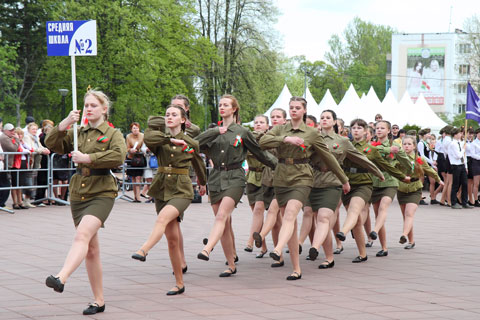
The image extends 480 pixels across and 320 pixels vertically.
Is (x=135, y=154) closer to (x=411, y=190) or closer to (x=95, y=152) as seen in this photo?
(x=411, y=190)

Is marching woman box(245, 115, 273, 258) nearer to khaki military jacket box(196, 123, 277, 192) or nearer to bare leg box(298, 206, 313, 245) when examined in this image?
bare leg box(298, 206, 313, 245)

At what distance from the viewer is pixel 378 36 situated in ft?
339

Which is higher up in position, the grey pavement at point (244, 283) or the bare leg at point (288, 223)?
the bare leg at point (288, 223)

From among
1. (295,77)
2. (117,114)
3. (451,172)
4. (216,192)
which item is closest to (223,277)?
(216,192)

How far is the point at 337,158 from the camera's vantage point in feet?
31.0

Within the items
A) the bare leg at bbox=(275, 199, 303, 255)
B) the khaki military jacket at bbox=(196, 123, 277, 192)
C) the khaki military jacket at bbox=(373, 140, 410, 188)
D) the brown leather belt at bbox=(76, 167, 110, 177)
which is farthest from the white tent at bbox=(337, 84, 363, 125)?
the brown leather belt at bbox=(76, 167, 110, 177)

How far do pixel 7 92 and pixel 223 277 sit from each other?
1715 inches

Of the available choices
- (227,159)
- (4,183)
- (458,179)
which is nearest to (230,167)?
(227,159)

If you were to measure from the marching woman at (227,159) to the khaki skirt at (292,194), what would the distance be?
0.45m

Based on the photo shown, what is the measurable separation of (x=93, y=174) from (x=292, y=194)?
2.56 m

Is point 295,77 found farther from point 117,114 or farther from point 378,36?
point 117,114

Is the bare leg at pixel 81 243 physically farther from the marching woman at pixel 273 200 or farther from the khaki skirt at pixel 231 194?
the marching woman at pixel 273 200

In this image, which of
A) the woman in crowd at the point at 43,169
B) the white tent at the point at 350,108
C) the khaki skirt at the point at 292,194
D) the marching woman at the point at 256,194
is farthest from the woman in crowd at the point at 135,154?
the white tent at the point at 350,108

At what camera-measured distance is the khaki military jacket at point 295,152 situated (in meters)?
8.20
